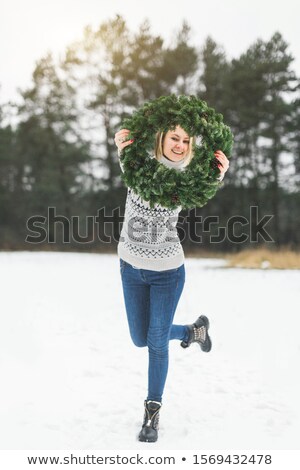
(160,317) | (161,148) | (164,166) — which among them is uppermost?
(161,148)

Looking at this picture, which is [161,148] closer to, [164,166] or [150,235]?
[164,166]

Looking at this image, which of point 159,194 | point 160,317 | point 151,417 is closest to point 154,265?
point 160,317

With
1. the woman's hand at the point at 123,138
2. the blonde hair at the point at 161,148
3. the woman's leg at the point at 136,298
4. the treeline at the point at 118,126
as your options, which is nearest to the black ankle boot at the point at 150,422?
the woman's leg at the point at 136,298

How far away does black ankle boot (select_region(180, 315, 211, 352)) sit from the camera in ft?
14.0

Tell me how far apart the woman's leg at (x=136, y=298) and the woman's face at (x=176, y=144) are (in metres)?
0.82

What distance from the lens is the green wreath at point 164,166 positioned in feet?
10.7

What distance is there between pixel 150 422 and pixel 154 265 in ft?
3.54

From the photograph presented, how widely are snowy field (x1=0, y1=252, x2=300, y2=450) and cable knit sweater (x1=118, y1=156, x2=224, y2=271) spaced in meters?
1.20

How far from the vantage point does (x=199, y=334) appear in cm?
435

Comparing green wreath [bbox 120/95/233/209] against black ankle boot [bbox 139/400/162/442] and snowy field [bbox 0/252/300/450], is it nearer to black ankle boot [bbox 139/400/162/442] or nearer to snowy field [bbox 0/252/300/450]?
black ankle boot [bbox 139/400/162/442]

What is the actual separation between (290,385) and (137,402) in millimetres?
1454

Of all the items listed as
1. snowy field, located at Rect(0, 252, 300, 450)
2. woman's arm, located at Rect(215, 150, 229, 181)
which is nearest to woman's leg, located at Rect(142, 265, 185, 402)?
snowy field, located at Rect(0, 252, 300, 450)

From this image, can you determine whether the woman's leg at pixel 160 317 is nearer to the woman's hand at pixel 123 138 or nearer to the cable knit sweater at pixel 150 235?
the cable knit sweater at pixel 150 235

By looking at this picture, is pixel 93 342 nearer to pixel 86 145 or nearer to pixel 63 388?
pixel 63 388
